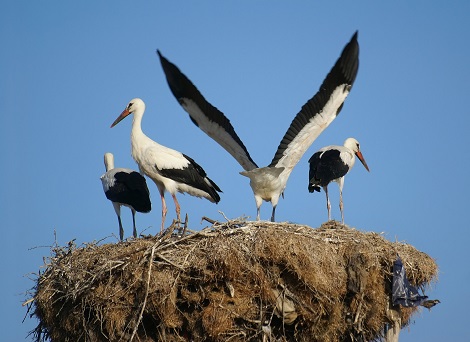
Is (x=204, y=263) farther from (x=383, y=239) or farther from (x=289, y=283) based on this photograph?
(x=383, y=239)

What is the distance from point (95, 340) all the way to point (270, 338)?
177cm

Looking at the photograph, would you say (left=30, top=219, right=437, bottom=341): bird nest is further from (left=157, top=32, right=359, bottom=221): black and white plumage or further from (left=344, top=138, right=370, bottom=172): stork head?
(left=344, top=138, right=370, bottom=172): stork head

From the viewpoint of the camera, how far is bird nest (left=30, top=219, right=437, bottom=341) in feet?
28.3

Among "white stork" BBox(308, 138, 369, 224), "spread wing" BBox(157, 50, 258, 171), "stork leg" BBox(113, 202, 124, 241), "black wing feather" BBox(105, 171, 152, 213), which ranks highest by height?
"spread wing" BBox(157, 50, 258, 171)

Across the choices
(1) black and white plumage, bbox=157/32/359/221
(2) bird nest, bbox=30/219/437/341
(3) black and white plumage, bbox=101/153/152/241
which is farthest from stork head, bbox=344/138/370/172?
(2) bird nest, bbox=30/219/437/341

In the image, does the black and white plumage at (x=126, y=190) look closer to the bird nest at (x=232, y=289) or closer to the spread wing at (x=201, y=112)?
the spread wing at (x=201, y=112)

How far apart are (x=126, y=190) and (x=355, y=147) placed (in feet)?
13.0

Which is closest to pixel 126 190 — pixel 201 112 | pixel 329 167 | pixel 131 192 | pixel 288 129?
pixel 131 192

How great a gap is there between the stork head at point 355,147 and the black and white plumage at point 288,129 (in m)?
2.80

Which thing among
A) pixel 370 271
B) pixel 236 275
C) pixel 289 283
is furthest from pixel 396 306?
pixel 236 275

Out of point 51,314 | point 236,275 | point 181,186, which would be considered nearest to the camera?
point 236,275

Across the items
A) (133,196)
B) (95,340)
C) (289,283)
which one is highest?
(133,196)

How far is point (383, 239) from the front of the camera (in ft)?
31.1

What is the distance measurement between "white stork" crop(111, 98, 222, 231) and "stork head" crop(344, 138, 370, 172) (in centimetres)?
313
